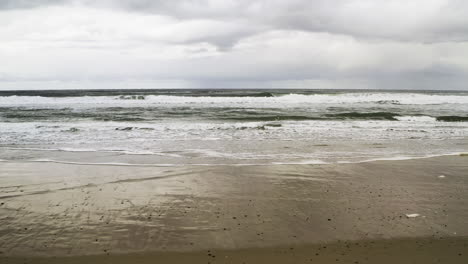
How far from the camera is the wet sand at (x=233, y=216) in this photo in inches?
158

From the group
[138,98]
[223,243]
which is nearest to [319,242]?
[223,243]

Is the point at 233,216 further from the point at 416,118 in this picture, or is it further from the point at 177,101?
the point at 177,101

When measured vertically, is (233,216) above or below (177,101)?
below

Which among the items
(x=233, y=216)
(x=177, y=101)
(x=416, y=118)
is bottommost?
(x=233, y=216)

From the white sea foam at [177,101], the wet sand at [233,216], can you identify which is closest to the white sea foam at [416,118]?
the white sea foam at [177,101]

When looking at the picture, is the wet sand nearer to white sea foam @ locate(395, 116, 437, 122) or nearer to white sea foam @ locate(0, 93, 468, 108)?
white sea foam @ locate(395, 116, 437, 122)

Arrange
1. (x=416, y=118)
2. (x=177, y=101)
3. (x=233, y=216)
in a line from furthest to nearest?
1. (x=177, y=101)
2. (x=416, y=118)
3. (x=233, y=216)

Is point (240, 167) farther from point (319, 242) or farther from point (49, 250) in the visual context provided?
point (49, 250)

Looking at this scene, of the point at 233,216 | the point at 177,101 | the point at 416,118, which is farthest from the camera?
the point at 177,101

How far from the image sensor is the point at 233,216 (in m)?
5.07

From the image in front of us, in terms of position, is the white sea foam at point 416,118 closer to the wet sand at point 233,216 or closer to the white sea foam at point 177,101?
the white sea foam at point 177,101

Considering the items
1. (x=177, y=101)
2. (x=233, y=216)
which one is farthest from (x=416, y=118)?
(x=177, y=101)

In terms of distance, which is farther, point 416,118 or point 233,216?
point 416,118

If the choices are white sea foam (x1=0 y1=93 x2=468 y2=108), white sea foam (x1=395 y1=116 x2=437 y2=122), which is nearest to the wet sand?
white sea foam (x1=395 y1=116 x2=437 y2=122)
